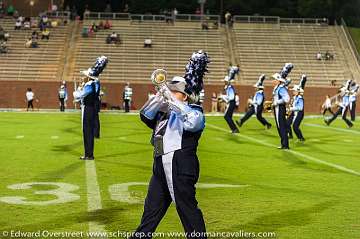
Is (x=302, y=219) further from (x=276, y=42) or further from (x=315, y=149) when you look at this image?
(x=276, y=42)

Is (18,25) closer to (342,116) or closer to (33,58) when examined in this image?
(33,58)

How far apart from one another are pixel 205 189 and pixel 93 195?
5.55 ft

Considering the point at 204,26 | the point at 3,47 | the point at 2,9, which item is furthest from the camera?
the point at 2,9

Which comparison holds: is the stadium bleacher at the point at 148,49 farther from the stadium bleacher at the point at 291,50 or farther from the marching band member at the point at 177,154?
the marching band member at the point at 177,154

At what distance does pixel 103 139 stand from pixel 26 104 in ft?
86.9

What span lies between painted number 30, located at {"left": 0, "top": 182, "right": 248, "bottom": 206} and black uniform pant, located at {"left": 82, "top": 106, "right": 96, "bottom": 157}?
3.20 m

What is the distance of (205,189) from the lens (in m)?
9.73

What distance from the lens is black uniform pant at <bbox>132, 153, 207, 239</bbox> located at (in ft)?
18.4

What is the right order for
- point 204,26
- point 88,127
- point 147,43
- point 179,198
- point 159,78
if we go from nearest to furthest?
1. point 159,78
2. point 179,198
3. point 88,127
4. point 147,43
5. point 204,26

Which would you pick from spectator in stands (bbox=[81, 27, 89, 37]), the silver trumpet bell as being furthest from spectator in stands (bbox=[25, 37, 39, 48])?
the silver trumpet bell

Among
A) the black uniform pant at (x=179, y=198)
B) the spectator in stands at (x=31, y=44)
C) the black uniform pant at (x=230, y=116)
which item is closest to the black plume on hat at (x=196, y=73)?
the black uniform pant at (x=179, y=198)

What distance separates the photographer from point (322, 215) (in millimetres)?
7953

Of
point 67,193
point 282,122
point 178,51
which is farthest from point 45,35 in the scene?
point 67,193

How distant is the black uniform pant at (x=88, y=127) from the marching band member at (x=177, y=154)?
736cm
